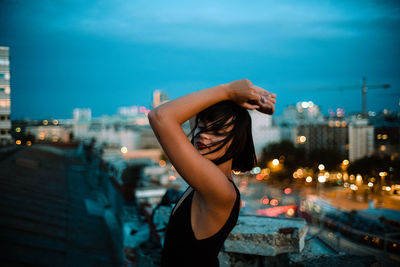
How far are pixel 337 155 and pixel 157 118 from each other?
123ft

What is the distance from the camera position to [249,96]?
116cm

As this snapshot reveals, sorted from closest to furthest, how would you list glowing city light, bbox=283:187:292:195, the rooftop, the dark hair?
the dark hair < the rooftop < glowing city light, bbox=283:187:292:195

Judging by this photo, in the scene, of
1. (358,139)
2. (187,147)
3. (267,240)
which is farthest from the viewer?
(358,139)

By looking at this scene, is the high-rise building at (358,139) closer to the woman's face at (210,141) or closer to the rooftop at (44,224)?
the rooftop at (44,224)

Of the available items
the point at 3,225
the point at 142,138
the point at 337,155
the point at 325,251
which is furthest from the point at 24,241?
the point at 142,138

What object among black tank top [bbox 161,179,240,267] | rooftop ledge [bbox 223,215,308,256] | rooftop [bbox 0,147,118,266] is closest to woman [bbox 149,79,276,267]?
black tank top [bbox 161,179,240,267]

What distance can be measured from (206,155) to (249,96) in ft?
0.95

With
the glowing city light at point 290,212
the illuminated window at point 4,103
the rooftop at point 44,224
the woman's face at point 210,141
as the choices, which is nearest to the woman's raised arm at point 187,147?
the woman's face at point 210,141

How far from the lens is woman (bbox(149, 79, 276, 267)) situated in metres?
1.07

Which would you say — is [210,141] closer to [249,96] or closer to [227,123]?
[227,123]

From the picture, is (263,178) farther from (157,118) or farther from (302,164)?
(157,118)

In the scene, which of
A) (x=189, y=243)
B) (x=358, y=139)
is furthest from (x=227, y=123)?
(x=358, y=139)

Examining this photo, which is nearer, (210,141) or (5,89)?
(210,141)

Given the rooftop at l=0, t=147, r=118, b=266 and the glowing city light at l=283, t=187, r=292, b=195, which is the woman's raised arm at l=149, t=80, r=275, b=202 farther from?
the glowing city light at l=283, t=187, r=292, b=195
